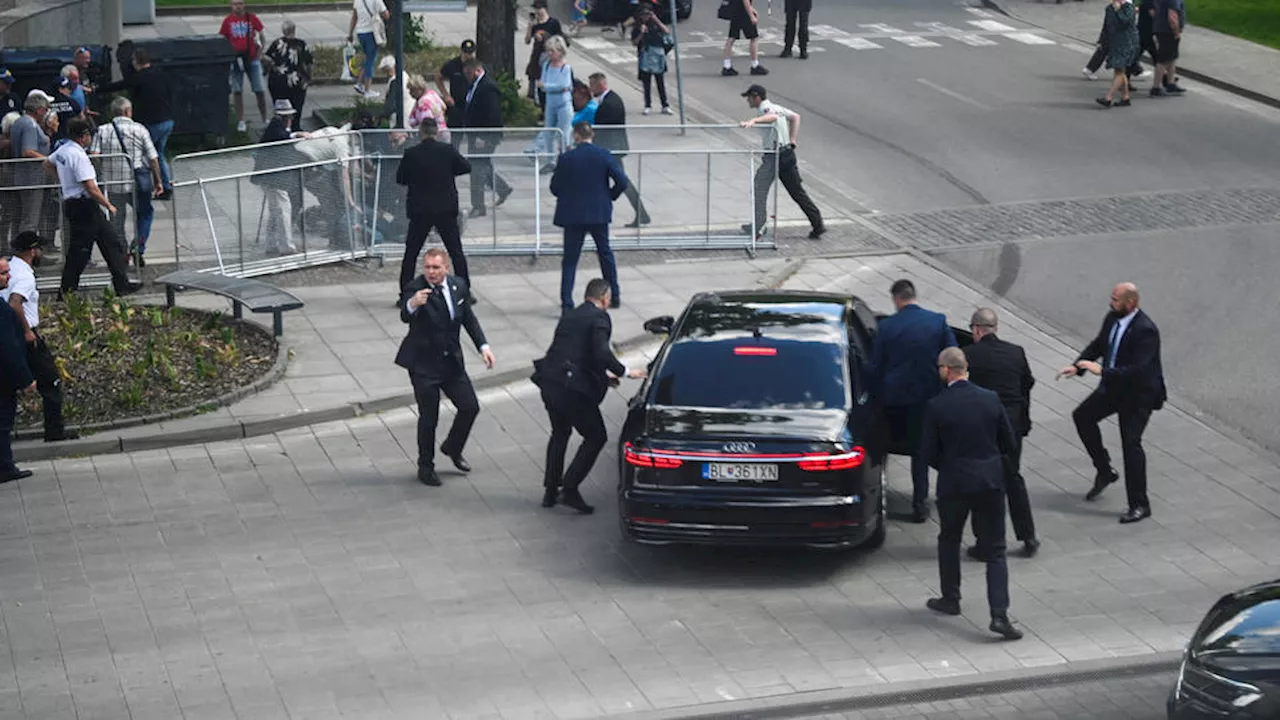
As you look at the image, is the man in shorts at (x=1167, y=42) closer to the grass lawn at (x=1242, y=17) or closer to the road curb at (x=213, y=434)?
the grass lawn at (x=1242, y=17)

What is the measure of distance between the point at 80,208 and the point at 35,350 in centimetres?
376

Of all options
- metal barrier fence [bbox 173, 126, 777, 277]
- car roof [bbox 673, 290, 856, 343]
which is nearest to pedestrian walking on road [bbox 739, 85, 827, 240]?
metal barrier fence [bbox 173, 126, 777, 277]

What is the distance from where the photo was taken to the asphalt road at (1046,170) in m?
18.3

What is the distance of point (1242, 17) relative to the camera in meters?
33.9

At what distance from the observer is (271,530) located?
42.4 ft

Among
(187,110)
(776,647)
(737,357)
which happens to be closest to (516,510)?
(737,357)

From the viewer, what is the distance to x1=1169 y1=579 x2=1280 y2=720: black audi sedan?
28.8ft

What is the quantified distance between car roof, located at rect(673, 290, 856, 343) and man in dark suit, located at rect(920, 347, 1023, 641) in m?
1.58

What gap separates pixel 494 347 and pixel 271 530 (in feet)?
14.4

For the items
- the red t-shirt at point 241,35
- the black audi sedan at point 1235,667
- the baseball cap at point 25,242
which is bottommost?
the black audi sedan at point 1235,667

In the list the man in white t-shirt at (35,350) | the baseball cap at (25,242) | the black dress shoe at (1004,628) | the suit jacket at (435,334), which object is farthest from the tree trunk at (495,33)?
the black dress shoe at (1004,628)

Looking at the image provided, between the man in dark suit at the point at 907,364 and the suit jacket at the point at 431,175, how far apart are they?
5617 millimetres

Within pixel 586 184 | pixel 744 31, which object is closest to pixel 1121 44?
pixel 744 31

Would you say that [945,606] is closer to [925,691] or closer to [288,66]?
[925,691]
